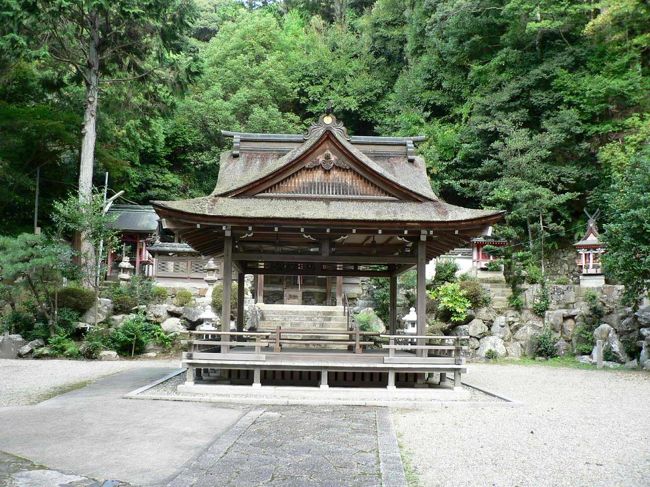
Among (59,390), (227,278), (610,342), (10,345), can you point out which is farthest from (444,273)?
(10,345)

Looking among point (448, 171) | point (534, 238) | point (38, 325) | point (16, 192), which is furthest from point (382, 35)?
point (38, 325)

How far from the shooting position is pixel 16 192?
83.5 feet

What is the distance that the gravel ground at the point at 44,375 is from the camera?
10875 millimetres

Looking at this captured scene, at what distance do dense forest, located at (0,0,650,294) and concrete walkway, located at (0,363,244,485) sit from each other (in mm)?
13777

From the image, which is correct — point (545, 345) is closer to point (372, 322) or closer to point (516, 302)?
point (516, 302)

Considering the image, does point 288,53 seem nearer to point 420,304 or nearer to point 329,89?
point 329,89

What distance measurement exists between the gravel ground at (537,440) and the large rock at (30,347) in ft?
46.2

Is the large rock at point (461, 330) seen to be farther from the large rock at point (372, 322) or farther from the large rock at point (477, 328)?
the large rock at point (372, 322)

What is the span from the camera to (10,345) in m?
18.1

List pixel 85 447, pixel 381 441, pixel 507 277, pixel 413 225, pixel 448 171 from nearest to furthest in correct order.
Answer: pixel 85 447, pixel 381 441, pixel 413 225, pixel 507 277, pixel 448 171

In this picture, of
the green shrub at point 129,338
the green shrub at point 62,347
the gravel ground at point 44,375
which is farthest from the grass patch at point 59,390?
the green shrub at point 129,338

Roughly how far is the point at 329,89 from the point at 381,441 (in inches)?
1272

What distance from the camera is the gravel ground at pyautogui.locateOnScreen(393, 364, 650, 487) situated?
577 cm

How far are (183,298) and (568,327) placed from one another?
15888 millimetres
